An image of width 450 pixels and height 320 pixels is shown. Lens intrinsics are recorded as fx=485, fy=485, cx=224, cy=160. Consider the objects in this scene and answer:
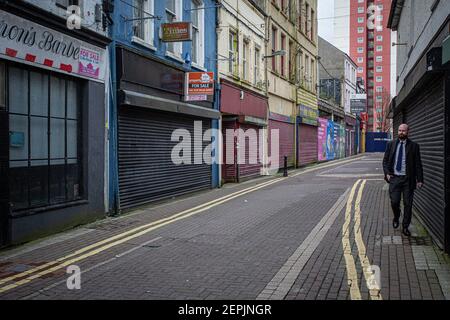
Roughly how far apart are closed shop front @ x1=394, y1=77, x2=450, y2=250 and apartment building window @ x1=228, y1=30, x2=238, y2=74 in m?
9.60

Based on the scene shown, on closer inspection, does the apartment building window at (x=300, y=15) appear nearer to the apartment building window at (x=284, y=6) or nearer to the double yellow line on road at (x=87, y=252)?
the apartment building window at (x=284, y=6)

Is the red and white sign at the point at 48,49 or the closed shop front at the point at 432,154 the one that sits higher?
the red and white sign at the point at 48,49

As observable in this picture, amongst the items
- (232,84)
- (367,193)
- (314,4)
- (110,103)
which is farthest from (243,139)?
(314,4)

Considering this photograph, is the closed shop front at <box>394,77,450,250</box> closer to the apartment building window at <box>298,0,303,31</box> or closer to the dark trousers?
the dark trousers

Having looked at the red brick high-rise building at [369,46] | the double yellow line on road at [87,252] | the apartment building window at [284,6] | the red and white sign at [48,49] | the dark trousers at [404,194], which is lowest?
the double yellow line on road at [87,252]

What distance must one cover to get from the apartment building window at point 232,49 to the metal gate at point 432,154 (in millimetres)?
9778

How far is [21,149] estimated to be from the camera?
859 centimetres

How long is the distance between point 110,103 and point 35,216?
3525 mm

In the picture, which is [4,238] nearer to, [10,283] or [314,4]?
[10,283]

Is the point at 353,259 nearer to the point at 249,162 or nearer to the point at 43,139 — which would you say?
the point at 43,139

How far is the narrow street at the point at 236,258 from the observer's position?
5570 mm

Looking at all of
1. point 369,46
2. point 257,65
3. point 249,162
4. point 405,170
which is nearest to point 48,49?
point 405,170

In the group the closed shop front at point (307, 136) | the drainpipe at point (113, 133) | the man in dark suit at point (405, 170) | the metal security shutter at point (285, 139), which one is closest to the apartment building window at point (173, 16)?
the drainpipe at point (113, 133)

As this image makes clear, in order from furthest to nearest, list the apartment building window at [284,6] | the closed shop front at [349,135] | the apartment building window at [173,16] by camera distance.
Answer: the closed shop front at [349,135]
the apartment building window at [284,6]
the apartment building window at [173,16]
